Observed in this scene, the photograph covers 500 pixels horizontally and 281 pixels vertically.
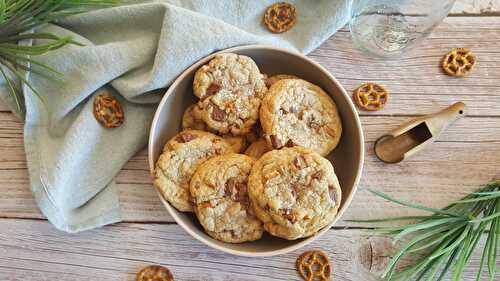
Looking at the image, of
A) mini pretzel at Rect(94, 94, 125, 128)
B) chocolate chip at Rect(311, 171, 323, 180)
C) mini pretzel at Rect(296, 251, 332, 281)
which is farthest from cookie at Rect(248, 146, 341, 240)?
mini pretzel at Rect(94, 94, 125, 128)

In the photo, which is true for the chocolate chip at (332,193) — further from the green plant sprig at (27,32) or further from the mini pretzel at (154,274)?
the green plant sprig at (27,32)

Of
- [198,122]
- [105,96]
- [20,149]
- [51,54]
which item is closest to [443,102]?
[198,122]

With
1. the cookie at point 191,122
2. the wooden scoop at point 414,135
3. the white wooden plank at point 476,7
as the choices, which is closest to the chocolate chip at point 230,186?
the cookie at point 191,122

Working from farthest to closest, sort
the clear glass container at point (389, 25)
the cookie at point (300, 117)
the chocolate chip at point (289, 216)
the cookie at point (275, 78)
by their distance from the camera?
the clear glass container at point (389, 25) < the cookie at point (275, 78) < the cookie at point (300, 117) < the chocolate chip at point (289, 216)

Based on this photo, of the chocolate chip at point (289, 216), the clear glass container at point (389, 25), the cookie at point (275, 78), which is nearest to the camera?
the chocolate chip at point (289, 216)

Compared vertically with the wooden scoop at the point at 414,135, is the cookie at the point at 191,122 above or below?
below

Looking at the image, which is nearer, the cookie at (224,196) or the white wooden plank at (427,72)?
the cookie at (224,196)
